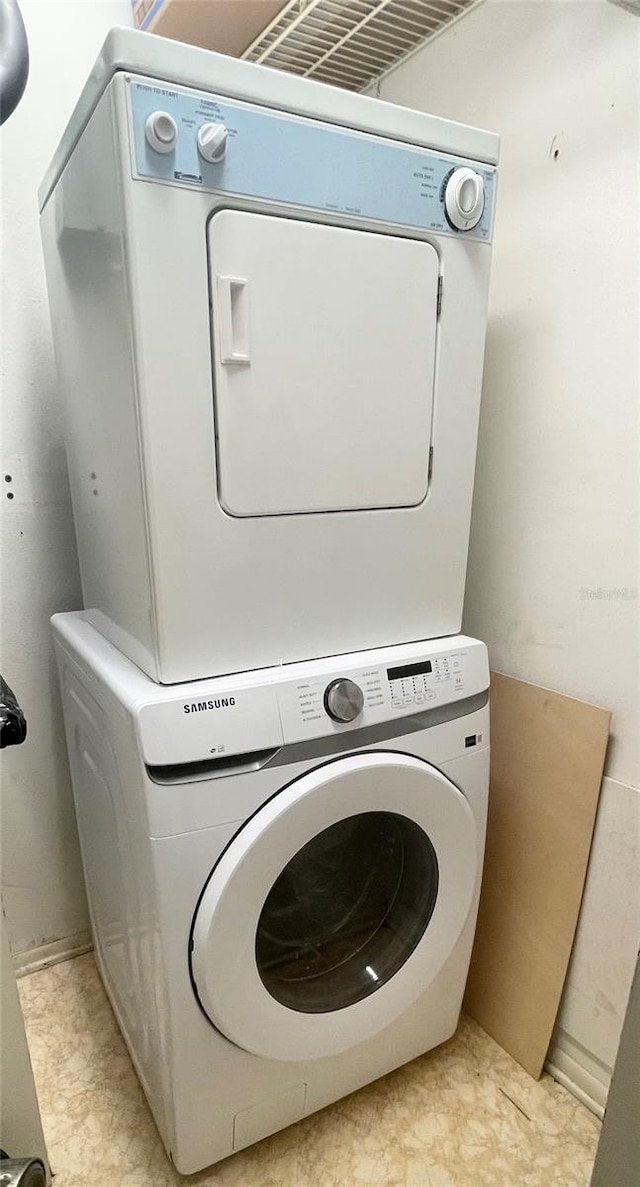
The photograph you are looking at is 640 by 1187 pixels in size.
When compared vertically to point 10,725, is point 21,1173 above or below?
below

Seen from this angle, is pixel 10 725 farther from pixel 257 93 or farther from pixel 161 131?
pixel 257 93

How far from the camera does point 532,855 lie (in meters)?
1.32

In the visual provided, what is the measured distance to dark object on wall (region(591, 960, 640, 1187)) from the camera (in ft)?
2.16

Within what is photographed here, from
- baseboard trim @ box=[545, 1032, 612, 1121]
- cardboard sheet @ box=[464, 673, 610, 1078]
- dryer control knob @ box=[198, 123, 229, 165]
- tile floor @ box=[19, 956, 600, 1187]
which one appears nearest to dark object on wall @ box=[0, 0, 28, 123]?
dryer control knob @ box=[198, 123, 229, 165]

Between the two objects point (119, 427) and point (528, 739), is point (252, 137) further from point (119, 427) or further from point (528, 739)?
point (528, 739)

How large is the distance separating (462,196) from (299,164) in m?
0.27

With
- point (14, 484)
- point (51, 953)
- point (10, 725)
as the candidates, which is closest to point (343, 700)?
point (10, 725)

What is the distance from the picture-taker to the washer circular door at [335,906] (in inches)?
37.5

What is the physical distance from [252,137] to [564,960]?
1422 millimetres

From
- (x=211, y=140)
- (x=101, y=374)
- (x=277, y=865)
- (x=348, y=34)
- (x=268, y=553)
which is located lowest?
(x=277, y=865)

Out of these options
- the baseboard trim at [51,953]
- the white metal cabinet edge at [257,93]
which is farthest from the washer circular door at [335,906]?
the white metal cabinet edge at [257,93]

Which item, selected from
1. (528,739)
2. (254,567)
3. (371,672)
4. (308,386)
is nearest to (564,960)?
(528,739)

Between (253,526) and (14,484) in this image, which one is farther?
(14,484)

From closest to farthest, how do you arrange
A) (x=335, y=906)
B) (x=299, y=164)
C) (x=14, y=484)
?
(x=299, y=164) → (x=335, y=906) → (x=14, y=484)
